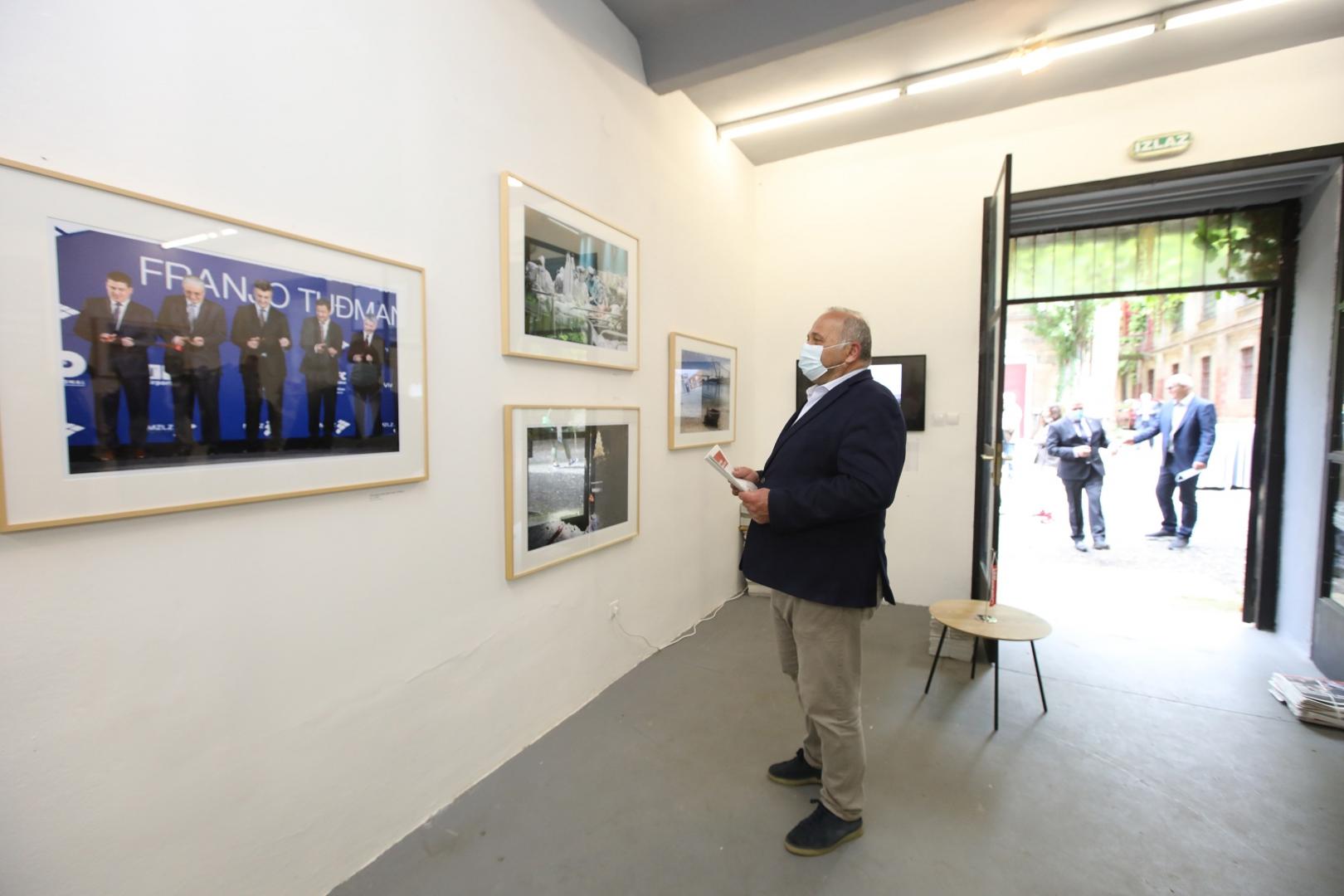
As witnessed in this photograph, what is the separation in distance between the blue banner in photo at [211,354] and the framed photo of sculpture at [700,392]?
5.84ft

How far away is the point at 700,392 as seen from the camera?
358cm

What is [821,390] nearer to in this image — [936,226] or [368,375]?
[368,375]

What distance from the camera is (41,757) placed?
3.60 ft

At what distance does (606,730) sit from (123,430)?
202 cm

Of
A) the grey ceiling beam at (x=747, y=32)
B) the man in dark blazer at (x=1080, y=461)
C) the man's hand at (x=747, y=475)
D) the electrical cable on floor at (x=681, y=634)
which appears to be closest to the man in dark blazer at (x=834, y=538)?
the man's hand at (x=747, y=475)

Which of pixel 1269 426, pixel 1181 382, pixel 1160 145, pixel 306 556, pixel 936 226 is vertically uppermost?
pixel 1160 145

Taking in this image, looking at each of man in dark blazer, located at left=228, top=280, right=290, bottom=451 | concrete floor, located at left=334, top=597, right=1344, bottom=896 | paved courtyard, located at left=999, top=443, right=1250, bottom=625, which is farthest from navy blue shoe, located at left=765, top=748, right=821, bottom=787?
paved courtyard, located at left=999, top=443, right=1250, bottom=625

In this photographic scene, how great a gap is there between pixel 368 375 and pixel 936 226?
3.91 meters

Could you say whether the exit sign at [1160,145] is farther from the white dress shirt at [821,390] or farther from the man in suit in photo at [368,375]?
the man in suit in photo at [368,375]

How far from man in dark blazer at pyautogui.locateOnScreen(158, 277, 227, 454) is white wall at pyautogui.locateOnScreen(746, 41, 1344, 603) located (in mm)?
3587

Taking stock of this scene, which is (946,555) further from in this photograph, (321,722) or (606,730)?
(321,722)

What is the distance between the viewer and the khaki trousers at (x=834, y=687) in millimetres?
1681

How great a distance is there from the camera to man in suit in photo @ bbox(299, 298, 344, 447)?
148 centimetres

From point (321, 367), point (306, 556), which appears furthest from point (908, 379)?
point (306, 556)
